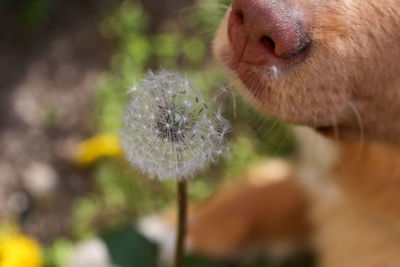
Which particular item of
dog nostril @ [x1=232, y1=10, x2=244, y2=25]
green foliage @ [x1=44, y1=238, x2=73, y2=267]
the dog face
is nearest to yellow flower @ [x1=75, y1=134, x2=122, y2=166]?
green foliage @ [x1=44, y1=238, x2=73, y2=267]

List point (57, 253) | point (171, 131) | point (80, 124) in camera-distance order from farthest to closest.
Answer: point (80, 124) < point (57, 253) < point (171, 131)

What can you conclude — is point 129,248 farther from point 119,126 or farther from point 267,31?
point 119,126

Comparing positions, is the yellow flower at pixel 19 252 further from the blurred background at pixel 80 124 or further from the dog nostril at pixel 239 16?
the dog nostril at pixel 239 16

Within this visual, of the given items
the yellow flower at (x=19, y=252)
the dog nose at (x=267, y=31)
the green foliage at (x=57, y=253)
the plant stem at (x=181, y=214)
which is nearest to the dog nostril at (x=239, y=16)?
the dog nose at (x=267, y=31)

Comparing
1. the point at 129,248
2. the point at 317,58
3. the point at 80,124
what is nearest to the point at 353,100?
the point at 317,58

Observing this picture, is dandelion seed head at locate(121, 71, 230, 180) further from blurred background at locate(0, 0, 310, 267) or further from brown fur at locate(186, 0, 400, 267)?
blurred background at locate(0, 0, 310, 267)

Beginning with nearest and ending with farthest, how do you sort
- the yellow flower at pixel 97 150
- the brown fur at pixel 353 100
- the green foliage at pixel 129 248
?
1. the brown fur at pixel 353 100
2. the green foliage at pixel 129 248
3. the yellow flower at pixel 97 150
